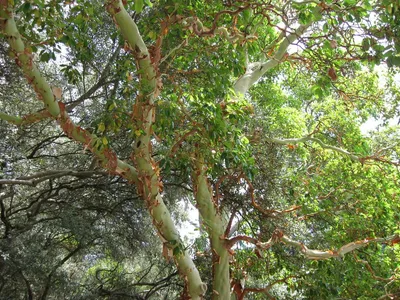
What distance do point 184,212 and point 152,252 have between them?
5.05 ft

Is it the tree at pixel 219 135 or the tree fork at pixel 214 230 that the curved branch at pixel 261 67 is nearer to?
the tree at pixel 219 135

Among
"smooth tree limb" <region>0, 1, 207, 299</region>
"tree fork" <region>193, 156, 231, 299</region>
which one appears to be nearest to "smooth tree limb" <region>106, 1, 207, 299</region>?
"smooth tree limb" <region>0, 1, 207, 299</region>

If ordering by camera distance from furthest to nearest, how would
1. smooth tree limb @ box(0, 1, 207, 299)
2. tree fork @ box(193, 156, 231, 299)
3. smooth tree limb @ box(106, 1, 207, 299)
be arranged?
tree fork @ box(193, 156, 231, 299) < smooth tree limb @ box(106, 1, 207, 299) < smooth tree limb @ box(0, 1, 207, 299)

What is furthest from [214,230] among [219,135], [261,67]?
[261,67]

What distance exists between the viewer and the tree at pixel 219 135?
3881 millimetres

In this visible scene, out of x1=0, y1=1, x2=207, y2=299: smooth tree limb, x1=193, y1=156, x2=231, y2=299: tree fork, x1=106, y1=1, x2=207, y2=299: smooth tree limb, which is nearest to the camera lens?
x1=0, y1=1, x2=207, y2=299: smooth tree limb

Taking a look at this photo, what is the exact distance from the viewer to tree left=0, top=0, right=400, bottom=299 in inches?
153

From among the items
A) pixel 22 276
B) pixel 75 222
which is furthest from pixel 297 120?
pixel 22 276

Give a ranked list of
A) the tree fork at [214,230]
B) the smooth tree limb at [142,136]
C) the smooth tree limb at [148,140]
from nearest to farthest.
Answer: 1. the smooth tree limb at [142,136]
2. the smooth tree limb at [148,140]
3. the tree fork at [214,230]

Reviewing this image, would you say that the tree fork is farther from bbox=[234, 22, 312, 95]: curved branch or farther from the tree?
bbox=[234, 22, 312, 95]: curved branch

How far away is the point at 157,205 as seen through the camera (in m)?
4.08

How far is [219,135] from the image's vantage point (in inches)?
154

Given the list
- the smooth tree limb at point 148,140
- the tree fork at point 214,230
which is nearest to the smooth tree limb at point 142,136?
the smooth tree limb at point 148,140

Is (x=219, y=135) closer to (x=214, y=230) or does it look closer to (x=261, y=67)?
(x=214, y=230)
